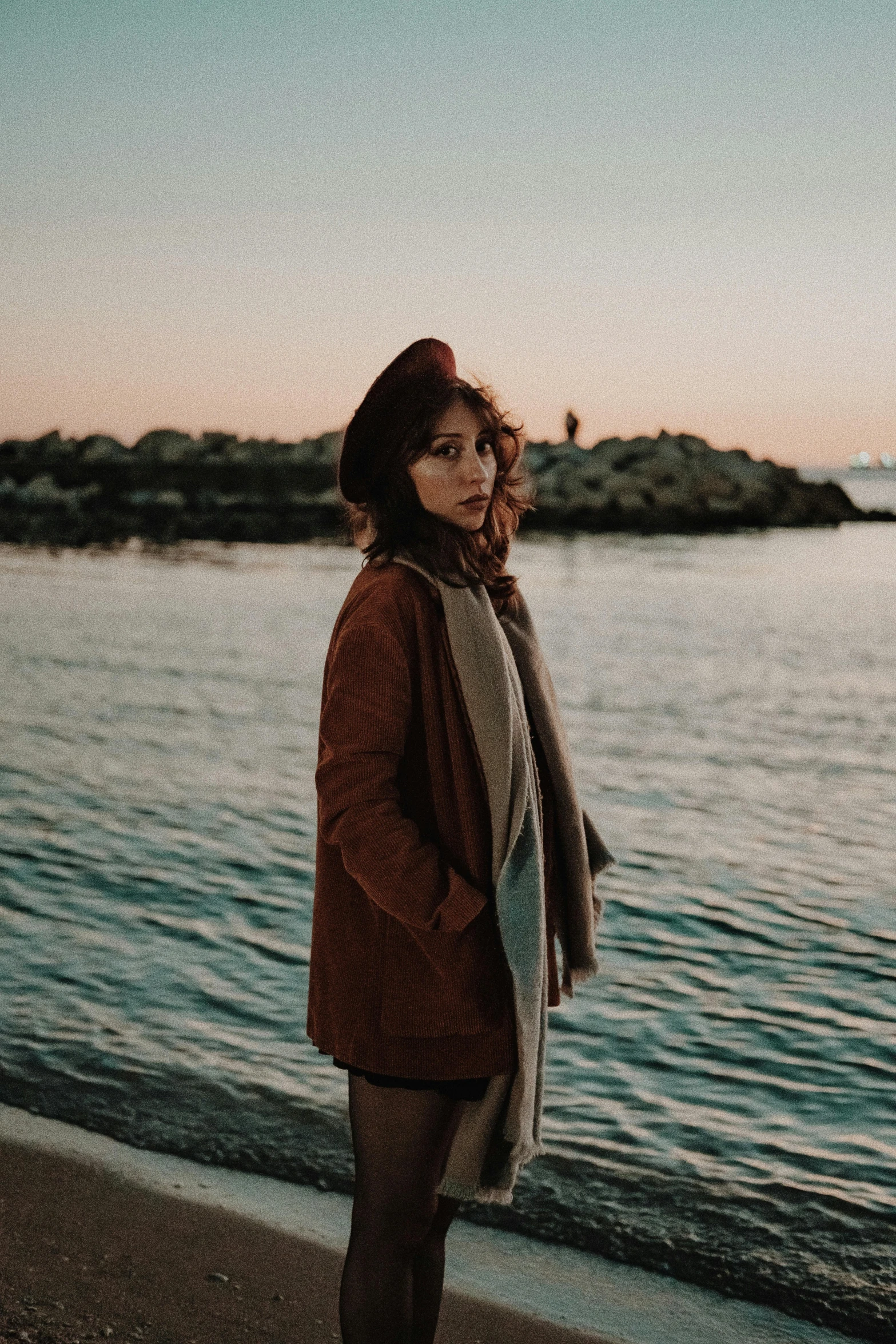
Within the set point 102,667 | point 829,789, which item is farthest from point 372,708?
point 102,667

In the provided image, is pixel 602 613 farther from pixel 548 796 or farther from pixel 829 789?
pixel 548 796

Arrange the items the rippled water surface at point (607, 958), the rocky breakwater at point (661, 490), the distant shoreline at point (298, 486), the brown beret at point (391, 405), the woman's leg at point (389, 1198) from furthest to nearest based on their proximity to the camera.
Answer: the rocky breakwater at point (661, 490) < the distant shoreline at point (298, 486) < the rippled water surface at point (607, 958) < the brown beret at point (391, 405) < the woman's leg at point (389, 1198)

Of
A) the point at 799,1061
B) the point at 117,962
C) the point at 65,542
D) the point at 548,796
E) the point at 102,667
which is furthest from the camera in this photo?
the point at 65,542

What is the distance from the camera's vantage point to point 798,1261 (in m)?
3.63

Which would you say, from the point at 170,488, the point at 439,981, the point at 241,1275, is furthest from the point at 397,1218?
the point at 170,488

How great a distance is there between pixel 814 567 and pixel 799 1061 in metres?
38.1

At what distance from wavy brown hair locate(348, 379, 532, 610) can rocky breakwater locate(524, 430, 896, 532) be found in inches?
2121

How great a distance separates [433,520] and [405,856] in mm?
590

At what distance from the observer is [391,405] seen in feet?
7.64

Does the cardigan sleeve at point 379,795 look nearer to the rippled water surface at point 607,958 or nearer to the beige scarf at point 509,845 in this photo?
the beige scarf at point 509,845

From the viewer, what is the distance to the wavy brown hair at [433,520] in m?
2.30

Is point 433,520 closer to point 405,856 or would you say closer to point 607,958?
point 405,856

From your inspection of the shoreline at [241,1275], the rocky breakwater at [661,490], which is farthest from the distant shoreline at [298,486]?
the shoreline at [241,1275]

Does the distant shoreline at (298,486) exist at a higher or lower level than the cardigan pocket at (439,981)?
higher
